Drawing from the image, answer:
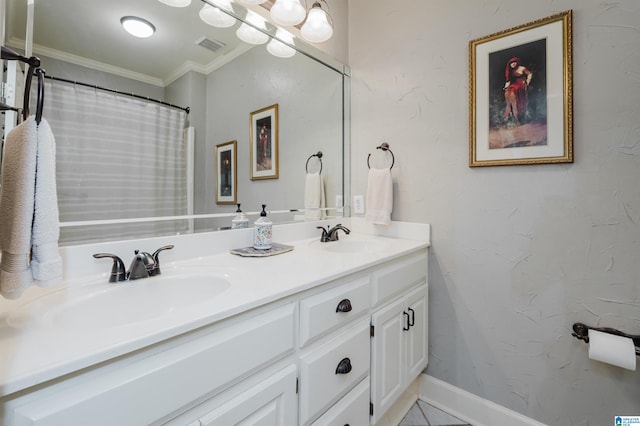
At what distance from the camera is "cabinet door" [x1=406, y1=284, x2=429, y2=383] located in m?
1.39

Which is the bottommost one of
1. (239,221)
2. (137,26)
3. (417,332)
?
(417,332)

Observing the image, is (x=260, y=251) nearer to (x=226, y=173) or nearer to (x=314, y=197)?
(x=226, y=173)

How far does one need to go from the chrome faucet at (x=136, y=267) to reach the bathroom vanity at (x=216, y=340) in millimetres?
35

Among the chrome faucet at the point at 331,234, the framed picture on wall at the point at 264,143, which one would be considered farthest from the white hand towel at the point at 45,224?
the chrome faucet at the point at 331,234

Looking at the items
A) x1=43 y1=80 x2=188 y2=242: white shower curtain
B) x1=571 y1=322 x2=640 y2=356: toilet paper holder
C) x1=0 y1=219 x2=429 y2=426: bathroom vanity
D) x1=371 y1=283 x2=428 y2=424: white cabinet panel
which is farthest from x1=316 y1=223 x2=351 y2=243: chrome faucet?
x1=571 y1=322 x2=640 y2=356: toilet paper holder

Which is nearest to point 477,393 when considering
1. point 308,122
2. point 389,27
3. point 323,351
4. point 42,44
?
point 323,351

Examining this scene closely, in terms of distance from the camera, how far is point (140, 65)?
41.0 inches

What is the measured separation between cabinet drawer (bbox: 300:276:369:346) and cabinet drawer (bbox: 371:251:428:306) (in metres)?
0.07

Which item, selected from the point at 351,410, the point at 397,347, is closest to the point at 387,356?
the point at 397,347

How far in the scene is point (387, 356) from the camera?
121 centimetres

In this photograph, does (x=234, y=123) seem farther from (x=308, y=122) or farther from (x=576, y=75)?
(x=576, y=75)

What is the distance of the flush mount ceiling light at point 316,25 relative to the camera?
1550 mm

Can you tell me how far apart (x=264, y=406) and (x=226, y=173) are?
3.08 feet

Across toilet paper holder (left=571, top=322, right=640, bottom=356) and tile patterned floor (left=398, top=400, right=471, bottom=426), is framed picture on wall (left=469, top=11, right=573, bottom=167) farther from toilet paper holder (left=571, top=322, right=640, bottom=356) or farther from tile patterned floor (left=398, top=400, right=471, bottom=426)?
tile patterned floor (left=398, top=400, right=471, bottom=426)
